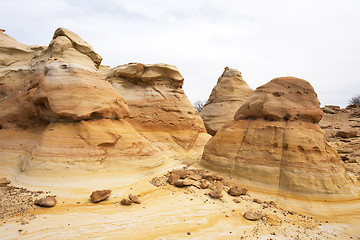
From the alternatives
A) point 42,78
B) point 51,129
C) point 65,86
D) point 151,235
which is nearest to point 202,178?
point 151,235

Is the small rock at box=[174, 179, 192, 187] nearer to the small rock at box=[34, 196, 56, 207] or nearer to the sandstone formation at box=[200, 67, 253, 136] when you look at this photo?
the small rock at box=[34, 196, 56, 207]

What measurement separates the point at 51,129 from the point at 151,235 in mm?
3870

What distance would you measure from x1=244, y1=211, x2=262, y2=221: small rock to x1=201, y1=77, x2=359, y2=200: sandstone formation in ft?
4.06

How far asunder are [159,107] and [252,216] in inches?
282

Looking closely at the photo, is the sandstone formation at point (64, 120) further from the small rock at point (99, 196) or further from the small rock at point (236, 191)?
the small rock at point (236, 191)

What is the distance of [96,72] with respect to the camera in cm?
648

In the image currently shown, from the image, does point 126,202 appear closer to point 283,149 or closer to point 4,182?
point 4,182

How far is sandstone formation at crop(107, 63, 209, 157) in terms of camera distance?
31.8 ft

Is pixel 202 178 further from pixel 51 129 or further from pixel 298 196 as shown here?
pixel 51 129

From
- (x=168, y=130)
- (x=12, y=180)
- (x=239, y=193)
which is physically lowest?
(x=12, y=180)

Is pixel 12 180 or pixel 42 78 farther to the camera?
pixel 42 78

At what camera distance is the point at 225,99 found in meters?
15.3

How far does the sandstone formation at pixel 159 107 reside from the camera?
31.8ft

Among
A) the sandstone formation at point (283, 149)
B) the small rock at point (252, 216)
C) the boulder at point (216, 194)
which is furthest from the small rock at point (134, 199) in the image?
the sandstone formation at point (283, 149)
